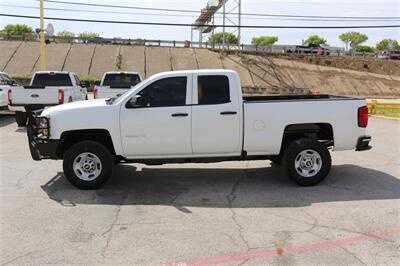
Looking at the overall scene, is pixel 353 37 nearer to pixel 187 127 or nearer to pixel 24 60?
pixel 24 60

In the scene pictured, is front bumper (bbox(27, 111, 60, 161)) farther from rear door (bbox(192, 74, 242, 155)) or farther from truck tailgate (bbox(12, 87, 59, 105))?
truck tailgate (bbox(12, 87, 59, 105))

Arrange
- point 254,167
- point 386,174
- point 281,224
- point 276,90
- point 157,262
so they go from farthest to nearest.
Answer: point 276,90, point 254,167, point 386,174, point 281,224, point 157,262

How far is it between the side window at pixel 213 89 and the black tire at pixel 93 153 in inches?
68.4

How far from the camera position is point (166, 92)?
7.54 m

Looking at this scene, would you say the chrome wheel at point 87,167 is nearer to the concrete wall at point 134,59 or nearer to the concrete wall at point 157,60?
the concrete wall at point 134,59

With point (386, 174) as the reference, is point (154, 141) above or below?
above

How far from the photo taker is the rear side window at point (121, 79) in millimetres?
17859

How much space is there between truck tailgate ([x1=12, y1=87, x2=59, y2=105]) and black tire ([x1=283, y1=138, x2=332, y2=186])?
32.1 feet

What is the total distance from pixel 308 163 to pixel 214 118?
1.75 metres

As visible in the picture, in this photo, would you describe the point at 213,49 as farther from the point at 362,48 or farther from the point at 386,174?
the point at 362,48

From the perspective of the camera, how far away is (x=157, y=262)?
4.65 metres

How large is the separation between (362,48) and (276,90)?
328 ft

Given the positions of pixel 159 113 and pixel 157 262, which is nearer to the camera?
pixel 157 262

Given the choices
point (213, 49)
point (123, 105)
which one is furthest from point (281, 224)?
point (213, 49)
